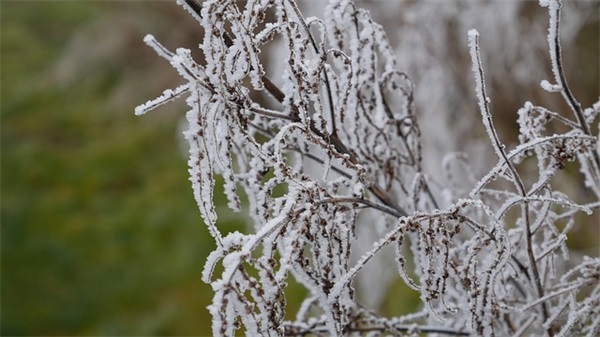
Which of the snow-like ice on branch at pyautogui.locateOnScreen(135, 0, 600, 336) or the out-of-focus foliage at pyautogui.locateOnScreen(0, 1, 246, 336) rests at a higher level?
the out-of-focus foliage at pyautogui.locateOnScreen(0, 1, 246, 336)

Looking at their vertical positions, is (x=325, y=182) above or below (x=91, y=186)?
below

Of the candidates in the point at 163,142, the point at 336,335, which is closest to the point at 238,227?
the point at 163,142

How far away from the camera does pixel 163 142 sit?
22.4 ft

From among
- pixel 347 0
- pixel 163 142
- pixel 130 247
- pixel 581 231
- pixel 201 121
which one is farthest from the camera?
pixel 163 142

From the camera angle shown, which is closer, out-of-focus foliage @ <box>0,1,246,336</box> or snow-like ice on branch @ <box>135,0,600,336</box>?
snow-like ice on branch @ <box>135,0,600,336</box>

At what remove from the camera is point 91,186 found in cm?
608

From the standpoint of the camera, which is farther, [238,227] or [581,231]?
[238,227]

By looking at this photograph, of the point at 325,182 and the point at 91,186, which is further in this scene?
the point at 91,186

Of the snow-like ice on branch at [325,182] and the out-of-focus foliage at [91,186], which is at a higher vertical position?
the out-of-focus foliage at [91,186]

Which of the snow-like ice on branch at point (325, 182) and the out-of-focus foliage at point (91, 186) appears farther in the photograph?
the out-of-focus foliage at point (91, 186)

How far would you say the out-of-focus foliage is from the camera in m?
4.57

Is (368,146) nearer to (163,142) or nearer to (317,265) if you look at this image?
(317,265)

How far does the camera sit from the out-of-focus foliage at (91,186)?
457 cm

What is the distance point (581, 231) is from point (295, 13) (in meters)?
4.14
